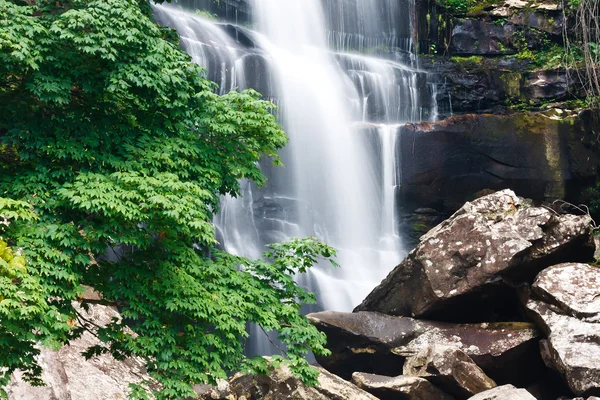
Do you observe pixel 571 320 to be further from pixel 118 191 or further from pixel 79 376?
pixel 79 376

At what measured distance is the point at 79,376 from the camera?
31.5 ft

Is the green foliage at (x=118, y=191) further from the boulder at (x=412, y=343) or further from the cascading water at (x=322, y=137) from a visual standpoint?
the cascading water at (x=322, y=137)

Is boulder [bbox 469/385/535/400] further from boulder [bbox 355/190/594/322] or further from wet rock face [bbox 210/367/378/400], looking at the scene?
boulder [bbox 355/190/594/322]

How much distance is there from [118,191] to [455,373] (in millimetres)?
6214

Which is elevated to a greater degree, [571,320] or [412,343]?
[571,320]

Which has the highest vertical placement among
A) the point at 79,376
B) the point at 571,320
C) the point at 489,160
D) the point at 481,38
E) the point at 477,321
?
the point at 481,38

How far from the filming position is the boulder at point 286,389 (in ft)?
32.9

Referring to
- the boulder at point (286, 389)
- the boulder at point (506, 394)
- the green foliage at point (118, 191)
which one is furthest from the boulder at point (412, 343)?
the green foliage at point (118, 191)

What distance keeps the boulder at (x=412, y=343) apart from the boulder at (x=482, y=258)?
1.51ft

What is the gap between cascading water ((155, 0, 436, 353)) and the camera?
1719cm

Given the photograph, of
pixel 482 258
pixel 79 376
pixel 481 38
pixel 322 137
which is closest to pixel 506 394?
pixel 482 258

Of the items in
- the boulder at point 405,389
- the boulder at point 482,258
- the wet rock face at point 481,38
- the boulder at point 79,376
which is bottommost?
the boulder at point 405,389

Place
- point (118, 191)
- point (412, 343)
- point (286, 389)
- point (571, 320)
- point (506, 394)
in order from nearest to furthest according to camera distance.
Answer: point (118, 191)
point (506, 394)
point (286, 389)
point (571, 320)
point (412, 343)

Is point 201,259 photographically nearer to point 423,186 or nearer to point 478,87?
point 423,186
